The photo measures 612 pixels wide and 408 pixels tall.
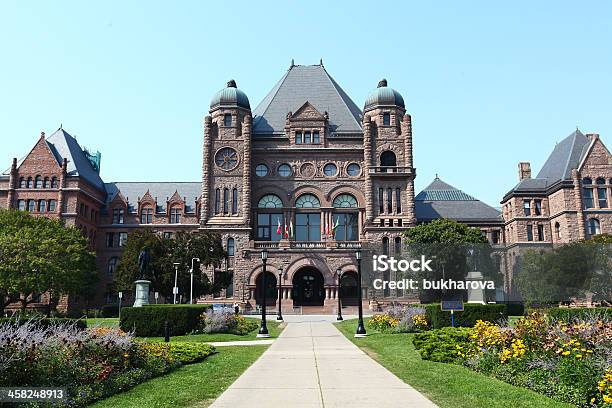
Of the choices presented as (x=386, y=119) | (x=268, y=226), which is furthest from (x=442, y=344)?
(x=386, y=119)

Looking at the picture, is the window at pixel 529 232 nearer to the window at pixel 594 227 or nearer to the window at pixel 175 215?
the window at pixel 594 227

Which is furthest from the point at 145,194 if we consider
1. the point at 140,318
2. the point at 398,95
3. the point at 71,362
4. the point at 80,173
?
the point at 71,362

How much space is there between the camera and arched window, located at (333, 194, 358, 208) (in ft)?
222

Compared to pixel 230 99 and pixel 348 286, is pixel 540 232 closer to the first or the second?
pixel 348 286

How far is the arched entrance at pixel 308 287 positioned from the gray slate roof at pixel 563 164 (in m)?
29.2

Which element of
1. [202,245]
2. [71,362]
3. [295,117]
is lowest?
[71,362]

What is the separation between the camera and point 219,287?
5578cm

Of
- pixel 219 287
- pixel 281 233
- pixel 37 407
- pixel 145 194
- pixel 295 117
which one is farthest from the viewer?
pixel 145 194

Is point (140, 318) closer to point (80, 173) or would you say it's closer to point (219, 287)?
point (219, 287)

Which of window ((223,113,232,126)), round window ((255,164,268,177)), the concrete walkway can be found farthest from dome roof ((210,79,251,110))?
the concrete walkway

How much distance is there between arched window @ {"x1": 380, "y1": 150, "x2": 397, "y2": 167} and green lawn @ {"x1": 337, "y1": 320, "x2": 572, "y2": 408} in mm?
51340

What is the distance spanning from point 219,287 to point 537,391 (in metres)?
47.1

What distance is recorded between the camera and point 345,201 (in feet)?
223

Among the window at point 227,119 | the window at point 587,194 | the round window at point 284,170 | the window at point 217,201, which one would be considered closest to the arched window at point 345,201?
the round window at point 284,170
